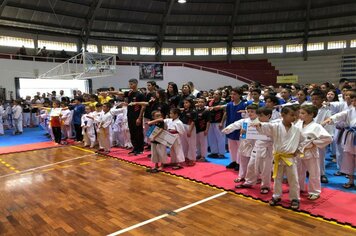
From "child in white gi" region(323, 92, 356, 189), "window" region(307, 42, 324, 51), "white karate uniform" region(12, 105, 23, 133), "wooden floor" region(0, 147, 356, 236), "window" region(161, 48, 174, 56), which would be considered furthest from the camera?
"window" region(161, 48, 174, 56)

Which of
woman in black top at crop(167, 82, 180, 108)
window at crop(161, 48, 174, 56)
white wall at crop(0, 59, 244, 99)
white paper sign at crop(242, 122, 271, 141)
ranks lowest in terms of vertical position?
white paper sign at crop(242, 122, 271, 141)

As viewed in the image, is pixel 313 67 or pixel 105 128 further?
pixel 313 67

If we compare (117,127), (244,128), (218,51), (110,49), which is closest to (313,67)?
(218,51)

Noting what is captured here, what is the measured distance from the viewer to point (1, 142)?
1037cm

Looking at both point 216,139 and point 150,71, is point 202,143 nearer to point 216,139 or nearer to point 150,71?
point 216,139

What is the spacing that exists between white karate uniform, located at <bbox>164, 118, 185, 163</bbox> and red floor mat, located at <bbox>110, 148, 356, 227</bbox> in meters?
0.27

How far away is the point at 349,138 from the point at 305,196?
1.27 metres

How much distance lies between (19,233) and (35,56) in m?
16.4

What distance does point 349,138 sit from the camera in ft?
15.2

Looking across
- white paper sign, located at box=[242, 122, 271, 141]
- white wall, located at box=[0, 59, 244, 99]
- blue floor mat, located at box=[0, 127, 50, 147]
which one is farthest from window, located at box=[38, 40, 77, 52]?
white paper sign, located at box=[242, 122, 271, 141]

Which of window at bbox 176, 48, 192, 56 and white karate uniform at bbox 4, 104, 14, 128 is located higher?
window at bbox 176, 48, 192, 56

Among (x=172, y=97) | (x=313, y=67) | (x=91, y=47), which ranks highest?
(x=91, y=47)

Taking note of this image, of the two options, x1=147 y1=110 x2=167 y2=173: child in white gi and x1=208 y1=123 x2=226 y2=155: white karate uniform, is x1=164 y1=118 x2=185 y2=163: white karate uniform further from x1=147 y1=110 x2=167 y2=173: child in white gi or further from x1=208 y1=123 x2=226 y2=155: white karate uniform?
x1=208 y1=123 x2=226 y2=155: white karate uniform

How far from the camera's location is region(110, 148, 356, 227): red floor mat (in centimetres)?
359
